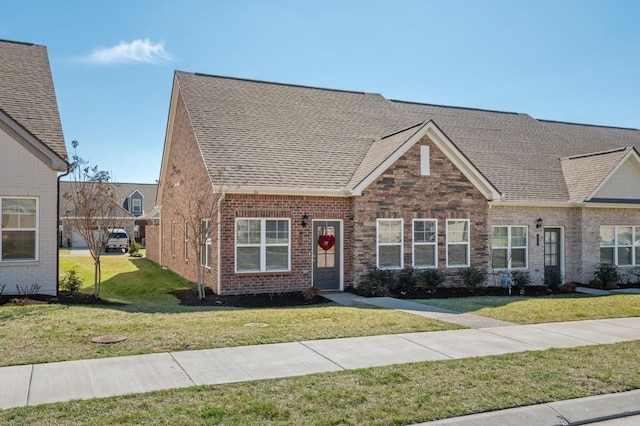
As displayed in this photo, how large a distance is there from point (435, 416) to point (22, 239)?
1246cm

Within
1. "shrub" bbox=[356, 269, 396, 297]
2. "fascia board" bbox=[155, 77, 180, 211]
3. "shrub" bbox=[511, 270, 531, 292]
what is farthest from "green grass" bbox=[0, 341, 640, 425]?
"fascia board" bbox=[155, 77, 180, 211]

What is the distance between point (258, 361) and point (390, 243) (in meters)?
10.3

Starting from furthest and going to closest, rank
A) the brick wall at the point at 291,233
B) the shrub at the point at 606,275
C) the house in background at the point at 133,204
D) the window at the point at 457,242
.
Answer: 1. the house in background at the point at 133,204
2. the shrub at the point at 606,275
3. the window at the point at 457,242
4. the brick wall at the point at 291,233

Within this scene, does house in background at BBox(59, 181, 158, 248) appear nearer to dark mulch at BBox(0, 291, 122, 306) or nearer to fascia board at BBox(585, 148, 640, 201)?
dark mulch at BBox(0, 291, 122, 306)

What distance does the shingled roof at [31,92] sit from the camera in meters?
15.0

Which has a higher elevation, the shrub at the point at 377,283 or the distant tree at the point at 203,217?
the distant tree at the point at 203,217

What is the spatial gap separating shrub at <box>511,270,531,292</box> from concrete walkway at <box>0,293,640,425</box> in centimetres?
756

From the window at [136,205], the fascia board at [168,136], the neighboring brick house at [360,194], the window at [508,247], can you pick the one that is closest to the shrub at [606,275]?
the neighboring brick house at [360,194]

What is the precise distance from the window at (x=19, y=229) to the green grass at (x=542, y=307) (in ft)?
35.1

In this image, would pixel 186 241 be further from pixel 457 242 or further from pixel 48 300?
pixel 457 242

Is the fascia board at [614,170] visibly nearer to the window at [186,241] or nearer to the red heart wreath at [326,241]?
the red heart wreath at [326,241]

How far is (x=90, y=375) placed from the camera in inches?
269

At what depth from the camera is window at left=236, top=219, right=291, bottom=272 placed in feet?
51.9

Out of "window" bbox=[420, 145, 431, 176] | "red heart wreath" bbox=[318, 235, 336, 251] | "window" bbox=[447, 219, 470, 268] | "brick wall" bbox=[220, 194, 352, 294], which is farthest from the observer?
"window" bbox=[447, 219, 470, 268]
